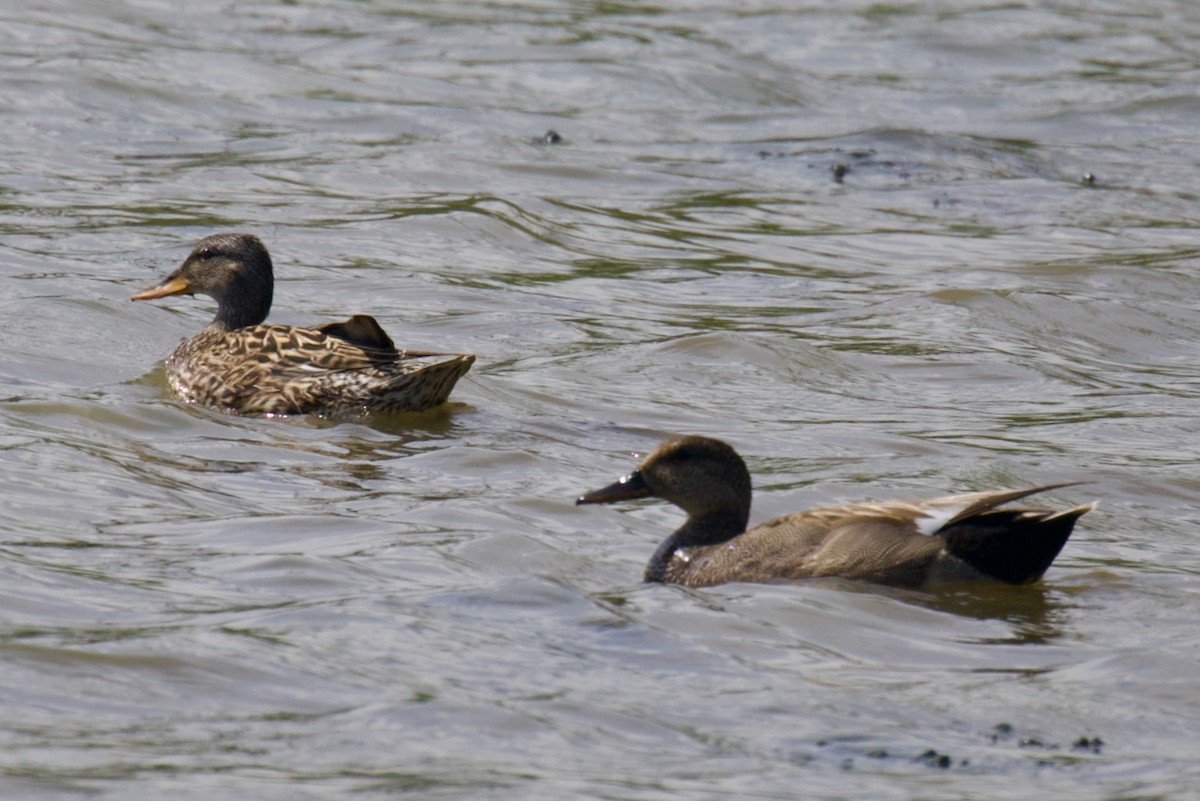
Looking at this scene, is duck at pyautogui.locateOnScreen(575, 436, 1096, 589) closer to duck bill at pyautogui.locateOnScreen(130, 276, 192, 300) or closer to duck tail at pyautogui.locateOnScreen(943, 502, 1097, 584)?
duck tail at pyautogui.locateOnScreen(943, 502, 1097, 584)

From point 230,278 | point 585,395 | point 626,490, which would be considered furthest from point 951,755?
point 230,278

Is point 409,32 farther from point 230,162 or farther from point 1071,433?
point 1071,433

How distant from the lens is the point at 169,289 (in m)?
12.3

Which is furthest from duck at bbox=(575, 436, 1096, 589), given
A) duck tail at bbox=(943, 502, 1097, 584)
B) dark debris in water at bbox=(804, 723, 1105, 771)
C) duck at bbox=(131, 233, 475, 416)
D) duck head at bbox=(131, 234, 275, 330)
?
duck head at bbox=(131, 234, 275, 330)

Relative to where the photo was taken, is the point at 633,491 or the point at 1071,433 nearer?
the point at 633,491

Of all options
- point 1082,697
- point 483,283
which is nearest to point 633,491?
point 1082,697

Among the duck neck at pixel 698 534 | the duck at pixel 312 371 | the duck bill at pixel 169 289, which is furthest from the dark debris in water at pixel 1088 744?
the duck bill at pixel 169 289

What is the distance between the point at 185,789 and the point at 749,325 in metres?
8.00

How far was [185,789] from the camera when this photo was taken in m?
5.89

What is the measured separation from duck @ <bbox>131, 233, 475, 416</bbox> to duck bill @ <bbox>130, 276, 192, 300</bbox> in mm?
663

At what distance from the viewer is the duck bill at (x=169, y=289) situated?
40.2 feet

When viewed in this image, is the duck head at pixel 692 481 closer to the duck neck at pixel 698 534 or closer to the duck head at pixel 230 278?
the duck neck at pixel 698 534

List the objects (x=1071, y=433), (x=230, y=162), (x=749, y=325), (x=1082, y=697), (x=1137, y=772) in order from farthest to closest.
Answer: (x=230, y=162)
(x=749, y=325)
(x=1071, y=433)
(x=1082, y=697)
(x=1137, y=772)

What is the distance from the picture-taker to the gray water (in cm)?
650
